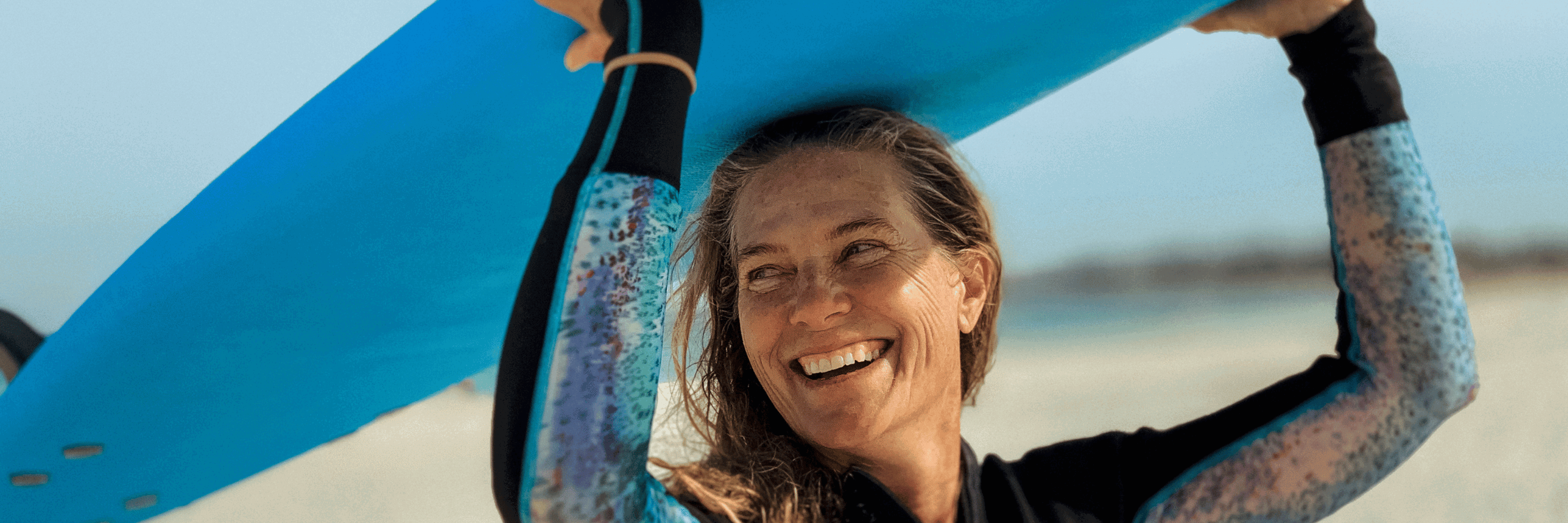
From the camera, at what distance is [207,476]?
187 cm

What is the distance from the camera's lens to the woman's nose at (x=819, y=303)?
43.5 inches

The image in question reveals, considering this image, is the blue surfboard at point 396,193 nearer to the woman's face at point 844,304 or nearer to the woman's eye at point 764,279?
the woman's face at point 844,304

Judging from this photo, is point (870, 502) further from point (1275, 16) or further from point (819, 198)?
point (1275, 16)

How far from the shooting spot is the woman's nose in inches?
43.5

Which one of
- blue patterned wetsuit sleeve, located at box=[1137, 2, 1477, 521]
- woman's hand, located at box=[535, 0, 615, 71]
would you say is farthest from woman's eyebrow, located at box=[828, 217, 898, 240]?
blue patterned wetsuit sleeve, located at box=[1137, 2, 1477, 521]

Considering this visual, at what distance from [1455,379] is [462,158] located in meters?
1.50

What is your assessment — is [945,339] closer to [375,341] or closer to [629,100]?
[629,100]

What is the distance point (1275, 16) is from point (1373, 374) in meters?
0.54

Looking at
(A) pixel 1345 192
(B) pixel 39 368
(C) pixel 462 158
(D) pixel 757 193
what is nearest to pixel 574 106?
(C) pixel 462 158

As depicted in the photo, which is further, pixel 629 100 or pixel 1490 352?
pixel 1490 352

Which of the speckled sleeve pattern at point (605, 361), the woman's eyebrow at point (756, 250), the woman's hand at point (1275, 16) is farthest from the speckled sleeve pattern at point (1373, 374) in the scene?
the speckled sleeve pattern at point (605, 361)

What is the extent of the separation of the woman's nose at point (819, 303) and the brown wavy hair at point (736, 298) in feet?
0.66

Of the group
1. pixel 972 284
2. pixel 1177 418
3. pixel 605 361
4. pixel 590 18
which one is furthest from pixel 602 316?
pixel 1177 418

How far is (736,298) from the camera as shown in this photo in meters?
1.37
